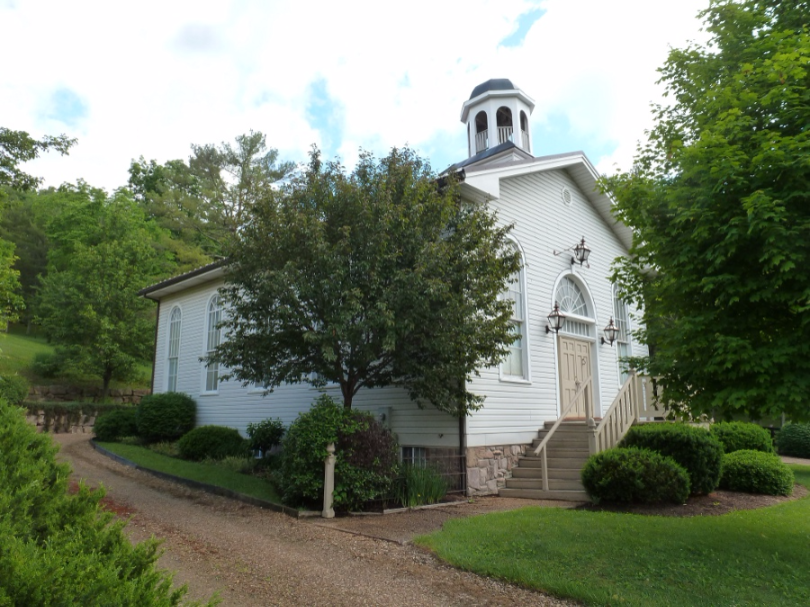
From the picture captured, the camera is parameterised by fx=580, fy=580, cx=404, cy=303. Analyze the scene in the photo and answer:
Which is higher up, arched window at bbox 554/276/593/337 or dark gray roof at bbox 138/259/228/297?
dark gray roof at bbox 138/259/228/297

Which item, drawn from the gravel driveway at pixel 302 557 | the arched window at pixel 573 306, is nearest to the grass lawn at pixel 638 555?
the gravel driveway at pixel 302 557

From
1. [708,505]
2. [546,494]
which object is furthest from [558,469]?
[708,505]

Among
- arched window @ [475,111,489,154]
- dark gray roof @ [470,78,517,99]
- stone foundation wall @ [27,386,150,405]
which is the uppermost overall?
dark gray roof @ [470,78,517,99]

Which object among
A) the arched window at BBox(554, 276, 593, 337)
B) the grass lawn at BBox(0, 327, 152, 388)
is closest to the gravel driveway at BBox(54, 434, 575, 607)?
the arched window at BBox(554, 276, 593, 337)

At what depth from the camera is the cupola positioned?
19.1 meters

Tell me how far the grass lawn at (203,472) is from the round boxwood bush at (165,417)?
105cm

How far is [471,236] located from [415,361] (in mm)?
2234

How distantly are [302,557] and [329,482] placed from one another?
2.24 m

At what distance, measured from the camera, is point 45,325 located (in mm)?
24734

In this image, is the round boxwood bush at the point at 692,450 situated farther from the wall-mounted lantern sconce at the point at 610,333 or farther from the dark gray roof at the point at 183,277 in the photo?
the dark gray roof at the point at 183,277

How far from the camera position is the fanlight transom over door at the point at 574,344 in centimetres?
1316

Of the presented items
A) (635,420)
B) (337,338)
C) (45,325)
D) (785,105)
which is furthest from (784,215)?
(45,325)

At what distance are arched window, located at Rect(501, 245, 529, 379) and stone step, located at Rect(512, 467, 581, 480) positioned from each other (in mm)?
1834

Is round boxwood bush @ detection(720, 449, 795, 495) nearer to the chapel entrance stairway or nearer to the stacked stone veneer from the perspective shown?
the chapel entrance stairway
